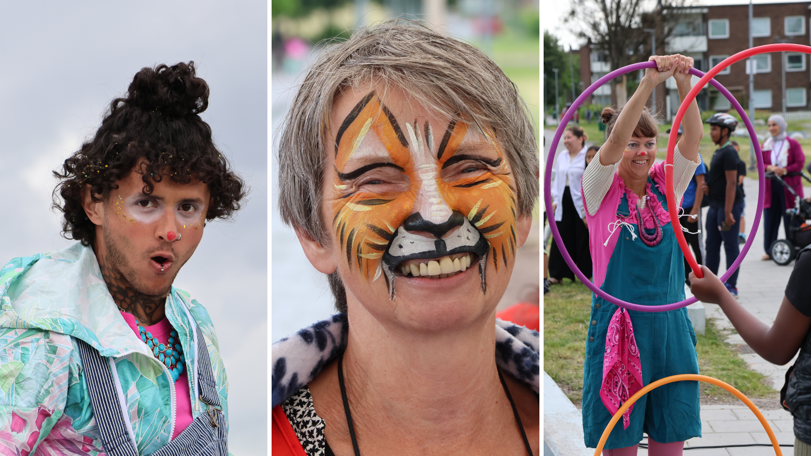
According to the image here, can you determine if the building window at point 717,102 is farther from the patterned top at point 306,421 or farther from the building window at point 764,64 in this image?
the patterned top at point 306,421

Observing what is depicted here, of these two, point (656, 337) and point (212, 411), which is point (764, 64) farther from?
point (212, 411)

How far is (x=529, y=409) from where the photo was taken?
2.34 meters

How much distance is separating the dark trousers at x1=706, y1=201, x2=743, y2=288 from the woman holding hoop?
4.04 meters

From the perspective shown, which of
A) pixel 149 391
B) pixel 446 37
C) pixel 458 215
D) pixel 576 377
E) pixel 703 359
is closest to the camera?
pixel 458 215

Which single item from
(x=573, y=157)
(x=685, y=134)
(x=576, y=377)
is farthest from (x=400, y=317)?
(x=573, y=157)

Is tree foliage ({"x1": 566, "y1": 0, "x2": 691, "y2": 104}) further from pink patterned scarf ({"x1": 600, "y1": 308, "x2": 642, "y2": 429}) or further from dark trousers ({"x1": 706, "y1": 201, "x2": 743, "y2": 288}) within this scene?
pink patterned scarf ({"x1": 600, "y1": 308, "x2": 642, "y2": 429})

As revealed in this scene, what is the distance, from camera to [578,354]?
545 cm

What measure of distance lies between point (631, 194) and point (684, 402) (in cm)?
90

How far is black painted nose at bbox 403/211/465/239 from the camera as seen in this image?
1960 millimetres

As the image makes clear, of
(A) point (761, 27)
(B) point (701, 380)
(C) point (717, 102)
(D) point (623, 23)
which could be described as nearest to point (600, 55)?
(D) point (623, 23)

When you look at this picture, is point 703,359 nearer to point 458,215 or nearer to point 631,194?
point 631,194

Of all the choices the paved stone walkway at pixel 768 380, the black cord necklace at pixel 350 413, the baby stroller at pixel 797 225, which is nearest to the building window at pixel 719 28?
the paved stone walkway at pixel 768 380

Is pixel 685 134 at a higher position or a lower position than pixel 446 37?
lower

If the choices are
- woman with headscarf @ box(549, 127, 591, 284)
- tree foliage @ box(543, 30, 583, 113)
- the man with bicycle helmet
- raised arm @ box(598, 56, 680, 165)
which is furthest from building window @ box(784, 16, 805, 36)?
raised arm @ box(598, 56, 680, 165)
